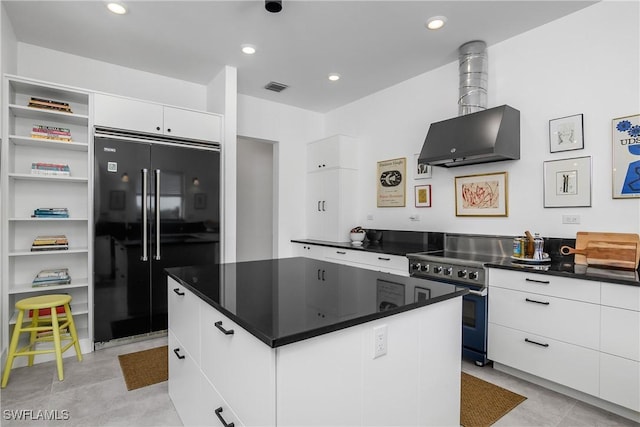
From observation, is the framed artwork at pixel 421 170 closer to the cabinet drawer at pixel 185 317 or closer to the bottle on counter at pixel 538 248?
the bottle on counter at pixel 538 248

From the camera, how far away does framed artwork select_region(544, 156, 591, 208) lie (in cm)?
262

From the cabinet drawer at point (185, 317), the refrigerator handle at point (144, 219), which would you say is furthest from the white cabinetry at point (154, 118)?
the cabinet drawer at point (185, 317)

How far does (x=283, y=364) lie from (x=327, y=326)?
0.58 ft

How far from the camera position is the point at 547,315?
2.32 meters

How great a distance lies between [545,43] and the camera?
2.88 m

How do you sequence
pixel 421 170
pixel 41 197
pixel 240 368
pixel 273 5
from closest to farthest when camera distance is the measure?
pixel 240 368, pixel 273 5, pixel 41 197, pixel 421 170

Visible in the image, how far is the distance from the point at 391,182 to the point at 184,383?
3199 mm

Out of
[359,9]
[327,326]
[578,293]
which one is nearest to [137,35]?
[359,9]

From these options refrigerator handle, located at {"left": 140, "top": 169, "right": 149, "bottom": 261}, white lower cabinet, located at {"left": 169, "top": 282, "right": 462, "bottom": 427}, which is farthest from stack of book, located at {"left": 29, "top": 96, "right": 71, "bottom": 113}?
white lower cabinet, located at {"left": 169, "top": 282, "right": 462, "bottom": 427}

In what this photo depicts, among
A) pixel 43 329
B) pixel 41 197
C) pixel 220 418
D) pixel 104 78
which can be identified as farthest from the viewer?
pixel 104 78

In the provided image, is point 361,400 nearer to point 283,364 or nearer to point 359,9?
point 283,364

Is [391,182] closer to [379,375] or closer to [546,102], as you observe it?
[546,102]

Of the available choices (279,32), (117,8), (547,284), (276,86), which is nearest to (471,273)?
(547,284)

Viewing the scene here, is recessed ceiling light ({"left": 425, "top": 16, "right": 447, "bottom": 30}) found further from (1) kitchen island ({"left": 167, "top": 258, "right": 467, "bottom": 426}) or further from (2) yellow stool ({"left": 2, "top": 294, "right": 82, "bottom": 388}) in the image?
(2) yellow stool ({"left": 2, "top": 294, "right": 82, "bottom": 388})
